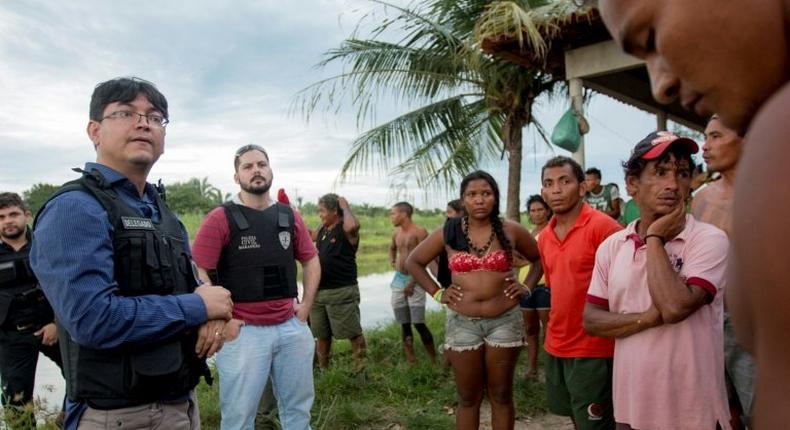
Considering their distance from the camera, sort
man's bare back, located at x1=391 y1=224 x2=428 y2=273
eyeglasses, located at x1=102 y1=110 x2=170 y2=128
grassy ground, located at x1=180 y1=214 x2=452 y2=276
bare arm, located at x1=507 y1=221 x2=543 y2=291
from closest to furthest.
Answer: eyeglasses, located at x1=102 y1=110 x2=170 y2=128 < bare arm, located at x1=507 y1=221 x2=543 y2=291 < man's bare back, located at x1=391 y1=224 x2=428 y2=273 < grassy ground, located at x1=180 y1=214 x2=452 y2=276

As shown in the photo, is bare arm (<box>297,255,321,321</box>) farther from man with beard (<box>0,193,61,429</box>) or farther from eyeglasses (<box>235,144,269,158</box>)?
man with beard (<box>0,193,61,429</box>)

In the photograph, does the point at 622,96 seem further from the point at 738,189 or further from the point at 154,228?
the point at 738,189

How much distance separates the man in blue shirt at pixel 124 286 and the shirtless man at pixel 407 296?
3969mm

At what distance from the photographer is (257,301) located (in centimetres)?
356

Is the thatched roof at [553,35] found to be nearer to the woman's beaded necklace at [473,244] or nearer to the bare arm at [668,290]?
the woman's beaded necklace at [473,244]

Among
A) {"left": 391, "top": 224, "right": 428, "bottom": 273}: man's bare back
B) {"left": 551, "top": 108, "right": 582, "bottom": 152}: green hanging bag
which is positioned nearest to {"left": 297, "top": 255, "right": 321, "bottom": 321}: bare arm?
{"left": 391, "top": 224, "right": 428, "bottom": 273}: man's bare back

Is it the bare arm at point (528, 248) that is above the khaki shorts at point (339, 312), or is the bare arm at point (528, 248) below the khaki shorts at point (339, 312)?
above

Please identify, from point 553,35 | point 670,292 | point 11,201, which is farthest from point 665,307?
point 11,201

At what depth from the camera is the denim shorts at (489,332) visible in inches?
139

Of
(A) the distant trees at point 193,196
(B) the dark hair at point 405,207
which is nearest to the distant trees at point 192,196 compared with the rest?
(A) the distant trees at point 193,196

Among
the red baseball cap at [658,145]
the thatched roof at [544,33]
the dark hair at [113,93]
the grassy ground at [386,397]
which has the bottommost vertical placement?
the grassy ground at [386,397]

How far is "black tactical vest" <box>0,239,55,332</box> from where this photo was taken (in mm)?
4141

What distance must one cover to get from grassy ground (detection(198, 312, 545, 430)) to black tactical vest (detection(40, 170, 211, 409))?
2.49 m

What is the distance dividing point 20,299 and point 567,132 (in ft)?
17.2
